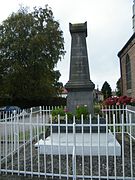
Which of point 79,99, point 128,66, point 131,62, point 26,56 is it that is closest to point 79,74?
point 79,99

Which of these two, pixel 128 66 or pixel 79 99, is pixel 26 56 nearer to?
pixel 128 66

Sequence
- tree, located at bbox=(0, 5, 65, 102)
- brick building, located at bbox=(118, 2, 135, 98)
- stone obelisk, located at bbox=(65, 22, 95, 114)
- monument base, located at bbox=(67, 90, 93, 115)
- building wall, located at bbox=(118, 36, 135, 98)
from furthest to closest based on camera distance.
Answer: tree, located at bbox=(0, 5, 65, 102) < brick building, located at bbox=(118, 2, 135, 98) < building wall, located at bbox=(118, 36, 135, 98) < monument base, located at bbox=(67, 90, 93, 115) < stone obelisk, located at bbox=(65, 22, 95, 114)

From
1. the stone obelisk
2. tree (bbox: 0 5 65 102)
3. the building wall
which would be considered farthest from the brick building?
tree (bbox: 0 5 65 102)

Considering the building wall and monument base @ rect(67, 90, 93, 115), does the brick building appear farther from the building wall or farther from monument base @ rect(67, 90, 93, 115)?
monument base @ rect(67, 90, 93, 115)

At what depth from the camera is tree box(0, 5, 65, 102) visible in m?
34.6

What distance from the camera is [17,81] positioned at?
34594 millimetres

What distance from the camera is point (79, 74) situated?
10.7 metres

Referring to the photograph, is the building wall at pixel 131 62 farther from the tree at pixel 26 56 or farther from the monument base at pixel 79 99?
the tree at pixel 26 56

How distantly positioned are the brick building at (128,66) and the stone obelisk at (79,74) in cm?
900

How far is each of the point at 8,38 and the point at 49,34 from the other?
477 cm

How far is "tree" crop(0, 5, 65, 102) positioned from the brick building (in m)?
11.1

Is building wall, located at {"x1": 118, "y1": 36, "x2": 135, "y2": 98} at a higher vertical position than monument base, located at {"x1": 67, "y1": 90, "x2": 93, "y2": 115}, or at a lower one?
higher

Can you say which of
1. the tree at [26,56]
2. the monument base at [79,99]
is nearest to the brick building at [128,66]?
the monument base at [79,99]

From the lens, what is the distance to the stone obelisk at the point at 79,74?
10688 mm
